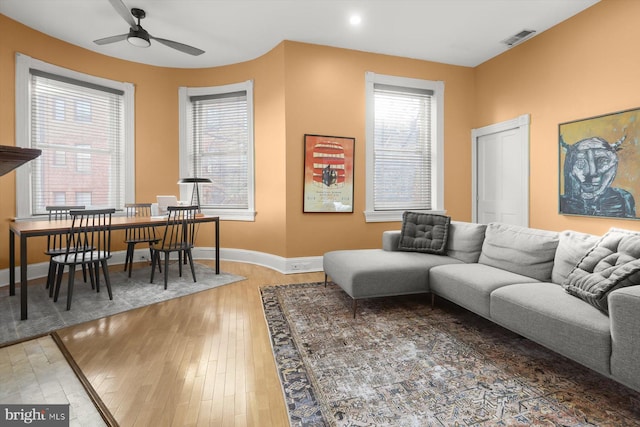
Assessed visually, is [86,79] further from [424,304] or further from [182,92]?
[424,304]

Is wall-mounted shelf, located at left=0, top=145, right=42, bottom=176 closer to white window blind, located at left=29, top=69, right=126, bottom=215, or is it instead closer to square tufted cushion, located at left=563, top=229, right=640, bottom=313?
square tufted cushion, located at left=563, top=229, right=640, bottom=313

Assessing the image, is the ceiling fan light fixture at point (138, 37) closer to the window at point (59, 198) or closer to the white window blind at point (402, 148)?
the window at point (59, 198)

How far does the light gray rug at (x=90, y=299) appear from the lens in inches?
103

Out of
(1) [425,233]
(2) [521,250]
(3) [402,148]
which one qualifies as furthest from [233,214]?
(2) [521,250]

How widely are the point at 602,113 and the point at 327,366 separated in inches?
149

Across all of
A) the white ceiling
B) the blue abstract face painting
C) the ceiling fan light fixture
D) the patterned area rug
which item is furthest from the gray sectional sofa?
the ceiling fan light fixture

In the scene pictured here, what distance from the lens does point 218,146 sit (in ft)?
17.0

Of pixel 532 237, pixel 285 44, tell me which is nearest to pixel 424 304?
pixel 532 237

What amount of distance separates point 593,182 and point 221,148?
4.82 m

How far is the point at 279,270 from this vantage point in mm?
4469

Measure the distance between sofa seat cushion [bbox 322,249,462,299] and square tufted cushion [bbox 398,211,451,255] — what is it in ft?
0.76

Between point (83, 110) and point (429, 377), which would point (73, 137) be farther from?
point (429, 377)

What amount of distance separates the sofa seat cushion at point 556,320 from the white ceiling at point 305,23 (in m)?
3.11

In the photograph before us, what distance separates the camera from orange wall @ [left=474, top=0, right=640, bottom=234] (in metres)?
3.24
